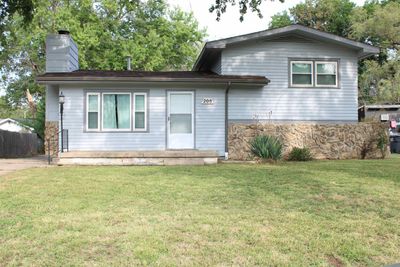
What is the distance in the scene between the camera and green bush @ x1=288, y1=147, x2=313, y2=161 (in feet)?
45.9

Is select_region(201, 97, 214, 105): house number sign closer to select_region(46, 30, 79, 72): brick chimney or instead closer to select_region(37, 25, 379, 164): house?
select_region(37, 25, 379, 164): house

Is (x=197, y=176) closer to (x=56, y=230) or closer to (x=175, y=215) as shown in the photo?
(x=175, y=215)

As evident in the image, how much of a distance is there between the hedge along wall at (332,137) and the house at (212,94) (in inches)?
15.6

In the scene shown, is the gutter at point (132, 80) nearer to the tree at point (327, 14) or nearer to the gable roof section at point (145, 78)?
the gable roof section at point (145, 78)

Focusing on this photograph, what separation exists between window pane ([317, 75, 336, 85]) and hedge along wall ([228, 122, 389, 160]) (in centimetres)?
158

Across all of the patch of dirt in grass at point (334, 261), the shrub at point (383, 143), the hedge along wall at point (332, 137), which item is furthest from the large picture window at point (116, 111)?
the patch of dirt in grass at point (334, 261)

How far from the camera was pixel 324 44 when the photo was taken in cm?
1552

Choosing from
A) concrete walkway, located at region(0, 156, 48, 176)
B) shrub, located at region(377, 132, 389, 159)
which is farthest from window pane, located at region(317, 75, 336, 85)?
concrete walkway, located at region(0, 156, 48, 176)

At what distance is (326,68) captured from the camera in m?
15.6

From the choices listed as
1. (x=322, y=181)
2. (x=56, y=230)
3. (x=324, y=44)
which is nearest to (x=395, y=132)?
(x=324, y=44)

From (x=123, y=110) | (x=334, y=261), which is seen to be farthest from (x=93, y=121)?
(x=334, y=261)

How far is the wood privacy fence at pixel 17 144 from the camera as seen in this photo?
19.3m

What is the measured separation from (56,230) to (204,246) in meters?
1.77

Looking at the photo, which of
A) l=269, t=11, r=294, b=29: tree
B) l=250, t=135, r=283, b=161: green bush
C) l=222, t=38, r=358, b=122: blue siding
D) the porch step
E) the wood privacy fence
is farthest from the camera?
l=269, t=11, r=294, b=29: tree
